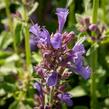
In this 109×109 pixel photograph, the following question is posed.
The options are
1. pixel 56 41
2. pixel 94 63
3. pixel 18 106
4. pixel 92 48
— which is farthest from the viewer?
pixel 18 106

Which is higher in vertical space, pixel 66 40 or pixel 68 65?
pixel 66 40

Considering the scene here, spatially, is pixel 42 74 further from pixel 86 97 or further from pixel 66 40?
pixel 86 97

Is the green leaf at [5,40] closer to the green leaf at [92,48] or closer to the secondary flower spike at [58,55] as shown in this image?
the green leaf at [92,48]

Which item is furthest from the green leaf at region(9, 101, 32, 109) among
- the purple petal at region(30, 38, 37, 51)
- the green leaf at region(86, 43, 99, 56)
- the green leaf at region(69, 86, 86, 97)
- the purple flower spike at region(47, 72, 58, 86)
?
the purple flower spike at region(47, 72, 58, 86)

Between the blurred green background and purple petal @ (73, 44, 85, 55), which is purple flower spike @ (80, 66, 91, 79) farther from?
the blurred green background

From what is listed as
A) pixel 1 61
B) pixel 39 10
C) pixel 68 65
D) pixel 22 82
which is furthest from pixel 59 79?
pixel 39 10

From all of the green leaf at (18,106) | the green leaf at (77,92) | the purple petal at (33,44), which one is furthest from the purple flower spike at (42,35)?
the purple petal at (33,44)

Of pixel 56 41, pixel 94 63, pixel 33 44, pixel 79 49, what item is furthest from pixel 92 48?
pixel 33 44

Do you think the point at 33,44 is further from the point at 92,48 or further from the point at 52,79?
the point at 52,79
